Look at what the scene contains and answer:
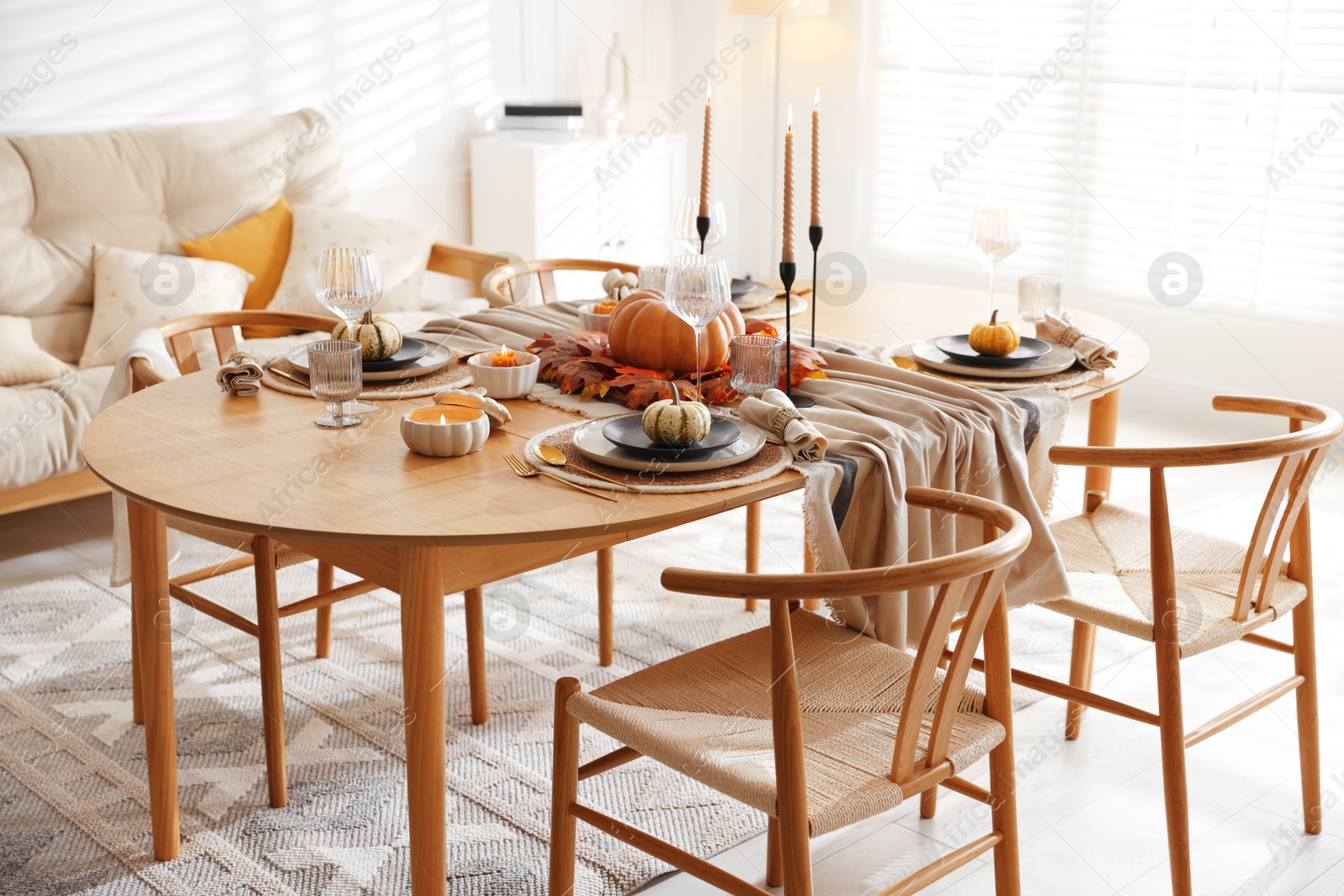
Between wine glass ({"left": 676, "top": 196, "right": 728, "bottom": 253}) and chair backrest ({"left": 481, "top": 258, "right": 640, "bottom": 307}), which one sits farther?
chair backrest ({"left": 481, "top": 258, "right": 640, "bottom": 307})

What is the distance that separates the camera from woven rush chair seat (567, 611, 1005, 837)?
137cm

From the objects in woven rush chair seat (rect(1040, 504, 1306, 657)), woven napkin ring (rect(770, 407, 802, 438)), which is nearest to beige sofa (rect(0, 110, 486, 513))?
woven napkin ring (rect(770, 407, 802, 438))

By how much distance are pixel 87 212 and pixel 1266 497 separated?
2933 mm

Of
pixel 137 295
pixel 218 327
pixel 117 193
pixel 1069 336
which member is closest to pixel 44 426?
pixel 137 295

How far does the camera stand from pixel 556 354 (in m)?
2.02

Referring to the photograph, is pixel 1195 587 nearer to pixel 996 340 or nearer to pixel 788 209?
pixel 996 340

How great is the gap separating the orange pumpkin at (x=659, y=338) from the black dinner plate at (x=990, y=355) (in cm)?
42

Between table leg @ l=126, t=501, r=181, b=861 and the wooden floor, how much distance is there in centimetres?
75

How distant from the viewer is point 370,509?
142cm

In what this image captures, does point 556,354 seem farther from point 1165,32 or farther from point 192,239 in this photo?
point 1165,32

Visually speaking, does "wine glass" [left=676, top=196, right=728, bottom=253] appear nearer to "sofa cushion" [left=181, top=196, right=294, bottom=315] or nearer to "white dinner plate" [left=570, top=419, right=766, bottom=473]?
"white dinner plate" [left=570, top=419, right=766, bottom=473]

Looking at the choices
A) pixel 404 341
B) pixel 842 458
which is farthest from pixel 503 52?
pixel 842 458

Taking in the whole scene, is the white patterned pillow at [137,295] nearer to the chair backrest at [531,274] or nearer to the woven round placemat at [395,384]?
the chair backrest at [531,274]

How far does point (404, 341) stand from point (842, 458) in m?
0.86
